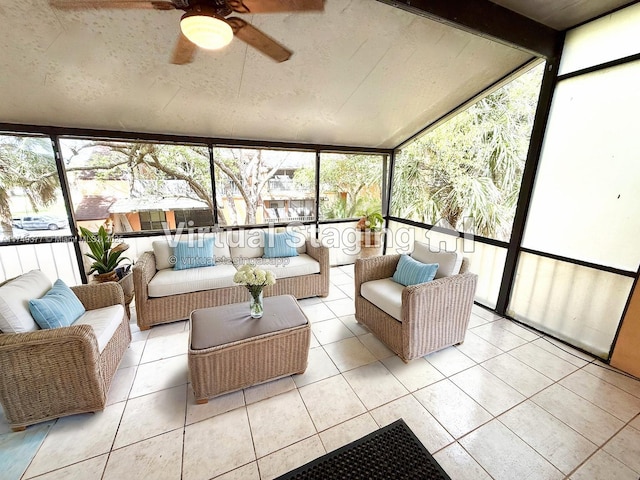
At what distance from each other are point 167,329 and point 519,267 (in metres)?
3.71

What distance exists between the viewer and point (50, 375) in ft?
5.00

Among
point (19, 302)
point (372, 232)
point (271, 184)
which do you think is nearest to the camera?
point (19, 302)

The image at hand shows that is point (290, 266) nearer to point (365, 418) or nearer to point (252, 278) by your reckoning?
point (252, 278)

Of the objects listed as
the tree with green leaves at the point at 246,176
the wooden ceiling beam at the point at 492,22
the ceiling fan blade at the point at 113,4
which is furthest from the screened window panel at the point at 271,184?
the ceiling fan blade at the point at 113,4

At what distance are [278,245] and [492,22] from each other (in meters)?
2.87

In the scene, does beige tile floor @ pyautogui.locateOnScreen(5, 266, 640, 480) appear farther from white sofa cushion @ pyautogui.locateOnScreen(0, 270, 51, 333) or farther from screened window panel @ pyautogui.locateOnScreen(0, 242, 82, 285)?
screened window panel @ pyautogui.locateOnScreen(0, 242, 82, 285)

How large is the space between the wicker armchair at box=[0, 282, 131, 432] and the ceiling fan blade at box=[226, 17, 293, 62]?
6.44 ft

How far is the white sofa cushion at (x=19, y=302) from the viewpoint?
152 centimetres

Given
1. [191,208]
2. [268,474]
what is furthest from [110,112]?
[268,474]

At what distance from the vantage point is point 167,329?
2.64m

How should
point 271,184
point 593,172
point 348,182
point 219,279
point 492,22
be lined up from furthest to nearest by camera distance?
point 348,182 < point 271,184 < point 219,279 < point 593,172 < point 492,22

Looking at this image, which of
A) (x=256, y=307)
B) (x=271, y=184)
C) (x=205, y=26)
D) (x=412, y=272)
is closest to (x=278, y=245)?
(x=271, y=184)

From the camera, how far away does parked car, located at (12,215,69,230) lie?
287 cm

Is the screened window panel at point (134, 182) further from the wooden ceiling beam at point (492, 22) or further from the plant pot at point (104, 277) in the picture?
the wooden ceiling beam at point (492, 22)
